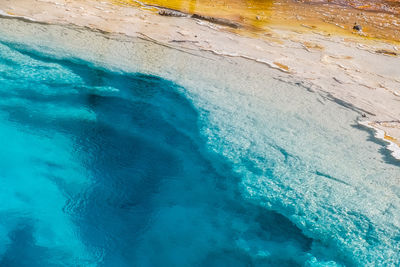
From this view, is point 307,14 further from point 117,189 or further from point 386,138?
point 117,189

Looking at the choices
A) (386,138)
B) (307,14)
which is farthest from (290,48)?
(307,14)

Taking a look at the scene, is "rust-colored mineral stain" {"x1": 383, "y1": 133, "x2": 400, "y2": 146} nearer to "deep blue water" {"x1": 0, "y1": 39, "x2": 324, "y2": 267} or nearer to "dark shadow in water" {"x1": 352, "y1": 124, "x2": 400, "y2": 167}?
"dark shadow in water" {"x1": 352, "y1": 124, "x2": 400, "y2": 167}

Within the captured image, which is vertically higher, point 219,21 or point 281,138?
point 219,21

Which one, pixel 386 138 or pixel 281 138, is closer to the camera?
pixel 281 138

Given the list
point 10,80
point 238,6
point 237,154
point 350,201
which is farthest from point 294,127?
point 238,6

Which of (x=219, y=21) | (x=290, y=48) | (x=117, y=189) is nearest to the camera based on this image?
(x=117, y=189)

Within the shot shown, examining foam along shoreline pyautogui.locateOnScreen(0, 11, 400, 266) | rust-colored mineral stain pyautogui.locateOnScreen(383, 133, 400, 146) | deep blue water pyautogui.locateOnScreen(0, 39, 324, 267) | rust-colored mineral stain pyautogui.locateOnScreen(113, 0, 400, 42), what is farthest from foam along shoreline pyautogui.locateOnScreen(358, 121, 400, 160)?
rust-colored mineral stain pyautogui.locateOnScreen(113, 0, 400, 42)

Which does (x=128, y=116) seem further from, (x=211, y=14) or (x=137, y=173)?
(x=211, y=14)

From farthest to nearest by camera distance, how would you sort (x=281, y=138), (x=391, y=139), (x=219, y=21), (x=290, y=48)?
(x=219, y=21), (x=290, y=48), (x=391, y=139), (x=281, y=138)
